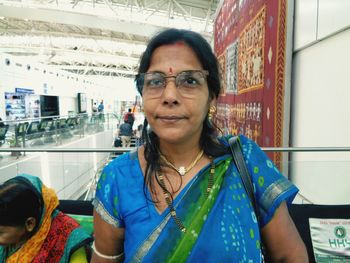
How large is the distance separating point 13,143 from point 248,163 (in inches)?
248

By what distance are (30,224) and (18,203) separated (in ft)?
0.38

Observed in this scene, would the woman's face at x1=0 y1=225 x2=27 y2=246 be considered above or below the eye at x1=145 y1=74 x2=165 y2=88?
below

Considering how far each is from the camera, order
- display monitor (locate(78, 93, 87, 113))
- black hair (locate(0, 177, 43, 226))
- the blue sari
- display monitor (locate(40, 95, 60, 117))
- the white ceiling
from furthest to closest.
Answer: display monitor (locate(78, 93, 87, 113))
display monitor (locate(40, 95, 60, 117))
the white ceiling
black hair (locate(0, 177, 43, 226))
the blue sari

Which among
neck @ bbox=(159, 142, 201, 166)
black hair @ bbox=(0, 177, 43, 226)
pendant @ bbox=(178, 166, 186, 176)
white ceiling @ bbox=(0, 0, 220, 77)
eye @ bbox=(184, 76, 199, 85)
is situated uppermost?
white ceiling @ bbox=(0, 0, 220, 77)

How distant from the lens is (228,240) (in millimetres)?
807

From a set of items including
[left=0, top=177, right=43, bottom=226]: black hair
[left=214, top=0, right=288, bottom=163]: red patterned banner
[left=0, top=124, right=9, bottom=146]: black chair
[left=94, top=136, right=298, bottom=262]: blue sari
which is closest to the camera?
[left=94, top=136, right=298, bottom=262]: blue sari

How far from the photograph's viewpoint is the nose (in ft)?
2.86

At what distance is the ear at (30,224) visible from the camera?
1.35 meters

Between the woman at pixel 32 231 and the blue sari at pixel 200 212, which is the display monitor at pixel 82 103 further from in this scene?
the blue sari at pixel 200 212

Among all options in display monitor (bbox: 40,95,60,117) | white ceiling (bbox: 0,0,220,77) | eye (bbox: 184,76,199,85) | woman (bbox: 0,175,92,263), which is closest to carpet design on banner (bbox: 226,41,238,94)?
woman (bbox: 0,175,92,263)

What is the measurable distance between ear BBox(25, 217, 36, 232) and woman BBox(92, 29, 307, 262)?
1.75 feet

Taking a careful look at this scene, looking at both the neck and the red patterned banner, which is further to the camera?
the red patterned banner

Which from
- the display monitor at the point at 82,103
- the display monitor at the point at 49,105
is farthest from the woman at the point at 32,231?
the display monitor at the point at 82,103

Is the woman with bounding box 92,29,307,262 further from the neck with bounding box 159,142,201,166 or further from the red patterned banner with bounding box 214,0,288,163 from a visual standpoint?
the red patterned banner with bounding box 214,0,288,163
